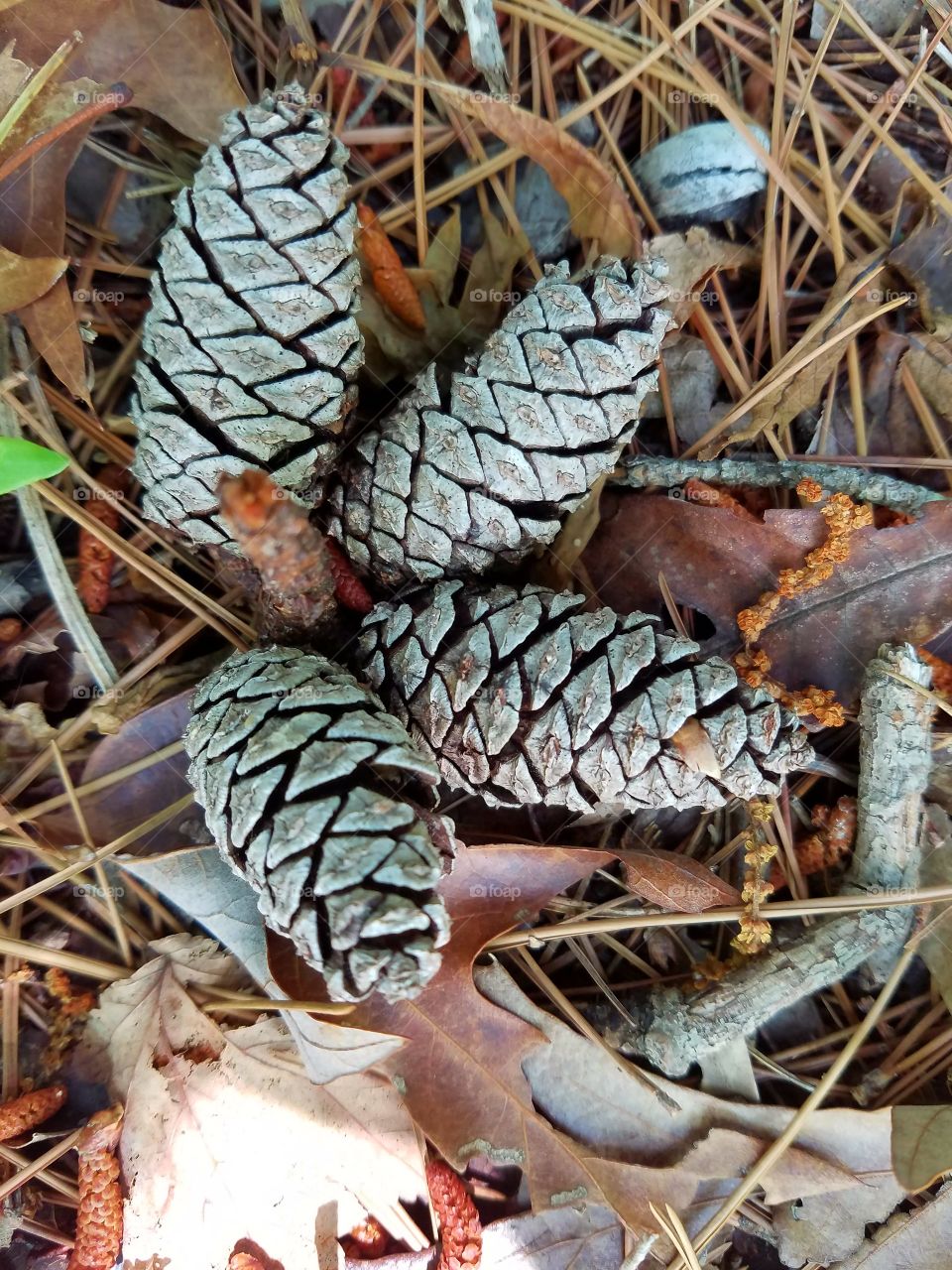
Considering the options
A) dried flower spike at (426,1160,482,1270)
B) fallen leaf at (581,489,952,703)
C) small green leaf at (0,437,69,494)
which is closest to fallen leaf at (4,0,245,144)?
small green leaf at (0,437,69,494)

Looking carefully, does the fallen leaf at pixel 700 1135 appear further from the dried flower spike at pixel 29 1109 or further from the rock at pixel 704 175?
the rock at pixel 704 175

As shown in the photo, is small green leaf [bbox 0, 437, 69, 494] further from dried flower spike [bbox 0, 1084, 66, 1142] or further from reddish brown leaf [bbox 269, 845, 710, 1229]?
dried flower spike [bbox 0, 1084, 66, 1142]

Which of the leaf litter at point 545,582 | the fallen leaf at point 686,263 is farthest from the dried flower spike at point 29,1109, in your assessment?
the fallen leaf at point 686,263

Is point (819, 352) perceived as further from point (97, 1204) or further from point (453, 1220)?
point (97, 1204)

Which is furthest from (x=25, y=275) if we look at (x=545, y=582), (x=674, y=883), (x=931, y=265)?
(x=931, y=265)

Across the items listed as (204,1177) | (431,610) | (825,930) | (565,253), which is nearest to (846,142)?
(565,253)
